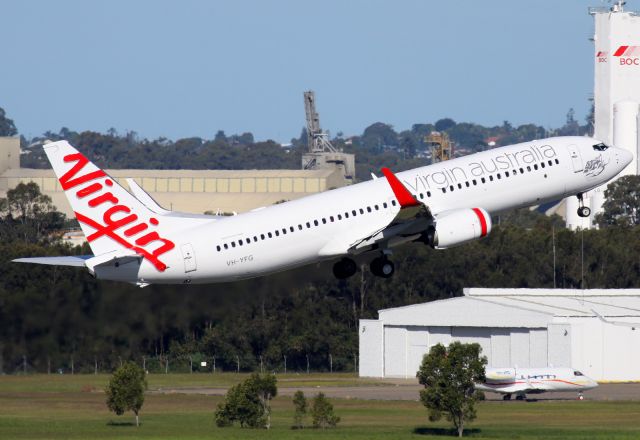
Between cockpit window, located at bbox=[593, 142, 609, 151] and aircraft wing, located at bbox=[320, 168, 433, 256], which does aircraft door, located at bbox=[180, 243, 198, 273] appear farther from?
cockpit window, located at bbox=[593, 142, 609, 151]

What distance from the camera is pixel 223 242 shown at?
67312 mm

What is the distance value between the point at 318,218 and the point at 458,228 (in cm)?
636

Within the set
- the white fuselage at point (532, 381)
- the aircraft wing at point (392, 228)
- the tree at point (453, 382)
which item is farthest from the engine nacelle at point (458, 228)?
the white fuselage at point (532, 381)

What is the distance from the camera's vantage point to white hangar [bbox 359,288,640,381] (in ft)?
419

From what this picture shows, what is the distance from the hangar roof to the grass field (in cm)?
1345

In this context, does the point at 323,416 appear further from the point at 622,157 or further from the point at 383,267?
the point at 622,157

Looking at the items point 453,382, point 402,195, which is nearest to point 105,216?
point 402,195

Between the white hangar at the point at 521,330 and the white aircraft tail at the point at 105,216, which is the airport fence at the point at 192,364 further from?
the white aircraft tail at the point at 105,216

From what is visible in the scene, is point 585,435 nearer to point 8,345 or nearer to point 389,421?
point 389,421

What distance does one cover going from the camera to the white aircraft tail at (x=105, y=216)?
215 ft

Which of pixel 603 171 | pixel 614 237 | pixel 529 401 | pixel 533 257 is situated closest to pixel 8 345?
pixel 603 171

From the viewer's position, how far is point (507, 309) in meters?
129

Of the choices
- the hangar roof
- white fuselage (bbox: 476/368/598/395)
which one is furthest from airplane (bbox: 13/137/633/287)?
the hangar roof

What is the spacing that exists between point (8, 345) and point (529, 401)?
177ft
